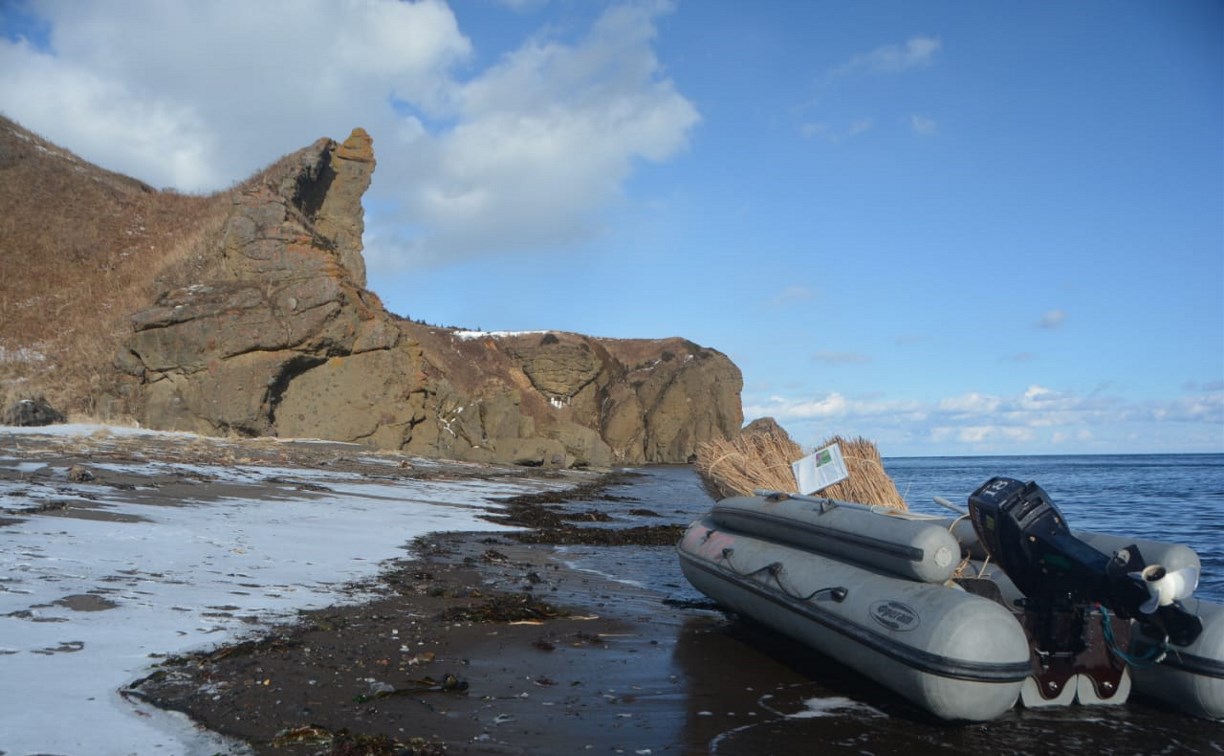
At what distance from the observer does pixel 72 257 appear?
25.3 meters

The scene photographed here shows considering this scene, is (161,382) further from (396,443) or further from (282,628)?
(282,628)

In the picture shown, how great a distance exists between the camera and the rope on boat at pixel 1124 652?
161 inches

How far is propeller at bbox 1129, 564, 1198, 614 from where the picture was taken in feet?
12.6

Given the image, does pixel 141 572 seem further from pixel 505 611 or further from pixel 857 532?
pixel 857 532

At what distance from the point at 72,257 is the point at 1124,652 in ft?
94.4

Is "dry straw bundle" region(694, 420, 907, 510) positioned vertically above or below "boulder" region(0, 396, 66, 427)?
below

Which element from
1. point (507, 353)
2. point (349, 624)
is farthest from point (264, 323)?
point (507, 353)

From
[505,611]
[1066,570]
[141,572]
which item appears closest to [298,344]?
[141,572]

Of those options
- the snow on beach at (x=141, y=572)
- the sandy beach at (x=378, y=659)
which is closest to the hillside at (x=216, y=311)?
the snow on beach at (x=141, y=572)

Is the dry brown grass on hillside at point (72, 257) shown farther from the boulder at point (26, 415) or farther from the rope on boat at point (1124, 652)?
the rope on boat at point (1124, 652)

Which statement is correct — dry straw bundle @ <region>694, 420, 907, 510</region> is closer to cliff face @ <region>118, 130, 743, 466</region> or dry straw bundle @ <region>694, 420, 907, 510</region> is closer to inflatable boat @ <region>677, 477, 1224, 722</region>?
inflatable boat @ <region>677, 477, 1224, 722</region>

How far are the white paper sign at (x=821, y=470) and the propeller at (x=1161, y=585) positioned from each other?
2.52 m

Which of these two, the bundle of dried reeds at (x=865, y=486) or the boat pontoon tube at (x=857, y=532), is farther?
the bundle of dried reeds at (x=865, y=486)

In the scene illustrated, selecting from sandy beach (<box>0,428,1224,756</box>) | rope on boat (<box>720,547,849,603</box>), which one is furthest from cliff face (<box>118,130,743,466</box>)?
rope on boat (<box>720,547,849,603</box>)
